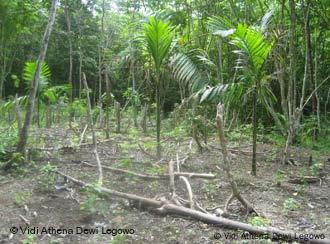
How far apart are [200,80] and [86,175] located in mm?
2224

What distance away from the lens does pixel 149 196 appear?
14.8 feet

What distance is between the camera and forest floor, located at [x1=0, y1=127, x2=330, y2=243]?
3662 mm

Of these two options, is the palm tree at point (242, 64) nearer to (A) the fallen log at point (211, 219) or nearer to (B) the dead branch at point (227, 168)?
(B) the dead branch at point (227, 168)

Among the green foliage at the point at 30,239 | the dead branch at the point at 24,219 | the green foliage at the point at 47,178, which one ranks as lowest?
the green foliage at the point at 30,239

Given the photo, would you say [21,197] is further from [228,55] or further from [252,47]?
[228,55]

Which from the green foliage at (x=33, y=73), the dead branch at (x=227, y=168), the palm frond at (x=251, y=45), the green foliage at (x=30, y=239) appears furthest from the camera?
the green foliage at (x=33, y=73)

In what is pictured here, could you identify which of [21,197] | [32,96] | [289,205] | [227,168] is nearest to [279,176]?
[289,205]

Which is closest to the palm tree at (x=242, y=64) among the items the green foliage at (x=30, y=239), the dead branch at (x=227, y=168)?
the dead branch at (x=227, y=168)

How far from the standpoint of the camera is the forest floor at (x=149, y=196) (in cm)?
366

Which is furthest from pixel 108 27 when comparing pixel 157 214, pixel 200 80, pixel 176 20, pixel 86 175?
pixel 157 214

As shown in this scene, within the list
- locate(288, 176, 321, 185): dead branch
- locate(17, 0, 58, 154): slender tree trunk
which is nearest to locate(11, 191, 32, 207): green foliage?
locate(17, 0, 58, 154): slender tree trunk

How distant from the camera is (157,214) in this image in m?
4.02

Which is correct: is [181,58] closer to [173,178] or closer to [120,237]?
[173,178]

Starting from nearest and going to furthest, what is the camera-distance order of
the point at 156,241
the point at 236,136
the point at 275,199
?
the point at 156,241
the point at 275,199
the point at 236,136
